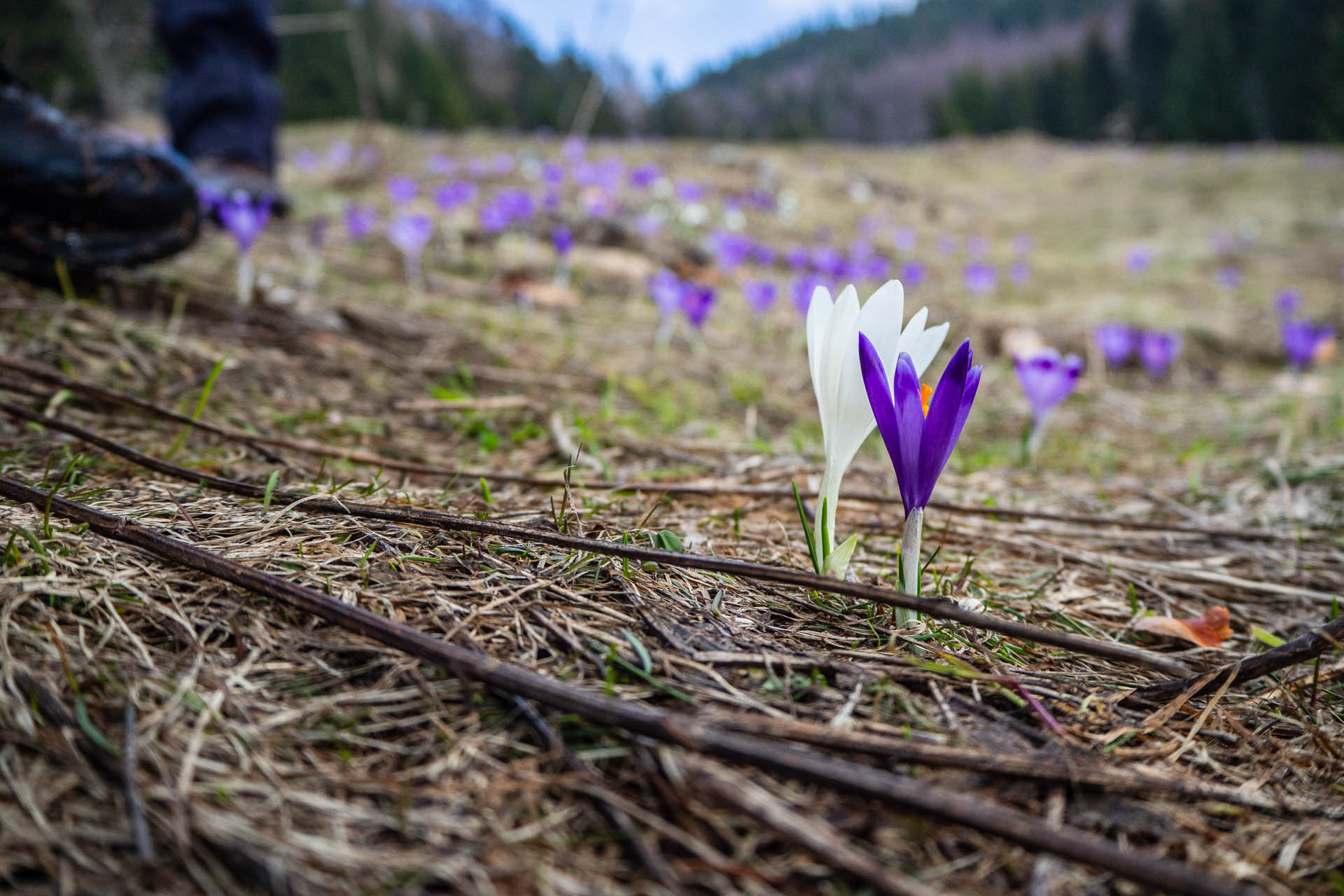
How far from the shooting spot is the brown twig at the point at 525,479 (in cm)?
152

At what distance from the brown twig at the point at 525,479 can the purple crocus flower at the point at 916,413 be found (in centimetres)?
50

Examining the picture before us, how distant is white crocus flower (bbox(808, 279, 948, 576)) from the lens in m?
1.08

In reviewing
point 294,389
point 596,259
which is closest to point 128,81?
point 596,259

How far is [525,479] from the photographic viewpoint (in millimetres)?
1553

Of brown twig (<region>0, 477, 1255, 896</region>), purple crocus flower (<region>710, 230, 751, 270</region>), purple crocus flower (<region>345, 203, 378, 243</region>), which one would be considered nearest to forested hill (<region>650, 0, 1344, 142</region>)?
purple crocus flower (<region>710, 230, 751, 270</region>)

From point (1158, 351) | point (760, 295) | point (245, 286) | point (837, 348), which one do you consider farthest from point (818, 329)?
point (1158, 351)

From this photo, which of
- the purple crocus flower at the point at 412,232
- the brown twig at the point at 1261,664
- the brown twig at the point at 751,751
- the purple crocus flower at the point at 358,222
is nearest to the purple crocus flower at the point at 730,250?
the purple crocus flower at the point at 412,232

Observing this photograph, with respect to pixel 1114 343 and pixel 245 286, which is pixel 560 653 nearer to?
pixel 245 286

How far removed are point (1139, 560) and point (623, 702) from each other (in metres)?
1.40

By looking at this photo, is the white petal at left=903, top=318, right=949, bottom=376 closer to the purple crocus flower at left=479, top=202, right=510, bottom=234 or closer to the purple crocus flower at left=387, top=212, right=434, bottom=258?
the purple crocus flower at left=387, top=212, right=434, bottom=258

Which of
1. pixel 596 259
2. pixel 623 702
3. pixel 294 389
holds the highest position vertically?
pixel 596 259

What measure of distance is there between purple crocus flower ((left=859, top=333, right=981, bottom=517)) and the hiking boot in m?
2.17

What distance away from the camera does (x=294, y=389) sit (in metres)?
2.14

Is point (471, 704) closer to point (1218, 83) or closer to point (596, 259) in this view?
point (596, 259)
